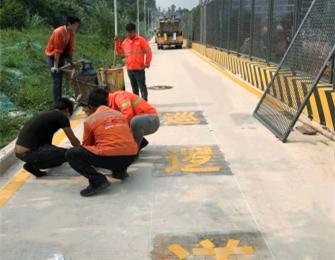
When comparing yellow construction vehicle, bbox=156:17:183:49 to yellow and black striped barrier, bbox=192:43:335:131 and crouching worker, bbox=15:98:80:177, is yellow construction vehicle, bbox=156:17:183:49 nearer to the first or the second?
yellow and black striped barrier, bbox=192:43:335:131

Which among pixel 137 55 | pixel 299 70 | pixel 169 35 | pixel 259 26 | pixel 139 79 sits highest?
pixel 259 26

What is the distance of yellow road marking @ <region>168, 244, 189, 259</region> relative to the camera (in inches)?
152

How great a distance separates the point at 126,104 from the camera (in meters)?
5.93

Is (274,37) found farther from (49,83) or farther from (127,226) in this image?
(127,226)

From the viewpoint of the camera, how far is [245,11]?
627 inches

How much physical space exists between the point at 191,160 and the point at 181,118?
2.96 metres

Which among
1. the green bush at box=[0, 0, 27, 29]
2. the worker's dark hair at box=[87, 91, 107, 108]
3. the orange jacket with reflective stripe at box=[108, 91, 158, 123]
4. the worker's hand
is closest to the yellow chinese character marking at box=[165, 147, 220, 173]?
the orange jacket with reflective stripe at box=[108, 91, 158, 123]

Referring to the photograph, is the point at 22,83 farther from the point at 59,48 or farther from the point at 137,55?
the point at 137,55

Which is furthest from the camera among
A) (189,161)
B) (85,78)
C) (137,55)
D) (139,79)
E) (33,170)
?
(139,79)

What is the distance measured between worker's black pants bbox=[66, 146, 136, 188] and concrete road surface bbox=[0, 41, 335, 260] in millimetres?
203

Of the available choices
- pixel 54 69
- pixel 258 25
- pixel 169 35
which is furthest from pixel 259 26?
pixel 169 35

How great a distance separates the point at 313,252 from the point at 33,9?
146 feet

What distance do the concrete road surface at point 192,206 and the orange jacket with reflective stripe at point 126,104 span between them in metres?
0.68

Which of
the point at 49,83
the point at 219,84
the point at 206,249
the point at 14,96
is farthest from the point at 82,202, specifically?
the point at 219,84
